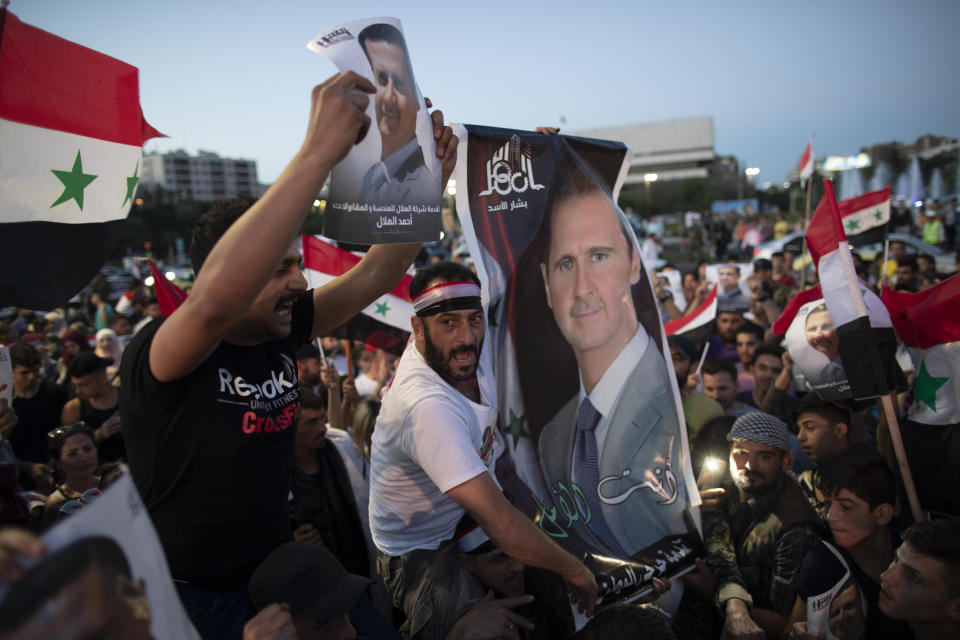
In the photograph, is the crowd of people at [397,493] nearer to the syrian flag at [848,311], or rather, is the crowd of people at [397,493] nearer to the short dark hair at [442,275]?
the short dark hair at [442,275]

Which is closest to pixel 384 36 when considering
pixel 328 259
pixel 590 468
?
pixel 590 468

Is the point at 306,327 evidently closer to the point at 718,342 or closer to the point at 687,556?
the point at 687,556

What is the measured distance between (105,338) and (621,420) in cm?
726

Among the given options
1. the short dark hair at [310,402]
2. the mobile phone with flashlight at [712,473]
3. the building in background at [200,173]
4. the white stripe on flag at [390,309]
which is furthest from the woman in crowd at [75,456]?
the building in background at [200,173]

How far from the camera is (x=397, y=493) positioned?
2578 millimetres

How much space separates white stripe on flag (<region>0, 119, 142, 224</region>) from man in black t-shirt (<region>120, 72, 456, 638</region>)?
3.46ft

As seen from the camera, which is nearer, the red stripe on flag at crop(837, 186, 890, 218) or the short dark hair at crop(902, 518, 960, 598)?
the short dark hair at crop(902, 518, 960, 598)

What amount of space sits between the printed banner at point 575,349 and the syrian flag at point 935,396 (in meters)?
1.23

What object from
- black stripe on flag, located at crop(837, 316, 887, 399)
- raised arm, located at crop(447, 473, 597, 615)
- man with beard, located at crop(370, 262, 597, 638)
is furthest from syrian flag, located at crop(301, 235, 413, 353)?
raised arm, located at crop(447, 473, 597, 615)

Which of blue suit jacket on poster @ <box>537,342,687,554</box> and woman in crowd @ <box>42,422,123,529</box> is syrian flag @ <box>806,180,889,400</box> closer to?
blue suit jacket on poster @ <box>537,342,687,554</box>

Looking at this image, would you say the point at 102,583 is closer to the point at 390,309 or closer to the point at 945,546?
the point at 945,546

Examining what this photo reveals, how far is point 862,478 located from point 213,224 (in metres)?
2.81

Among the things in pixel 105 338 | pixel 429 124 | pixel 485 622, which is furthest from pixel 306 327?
pixel 105 338

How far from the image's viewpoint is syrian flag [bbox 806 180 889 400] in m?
3.24
